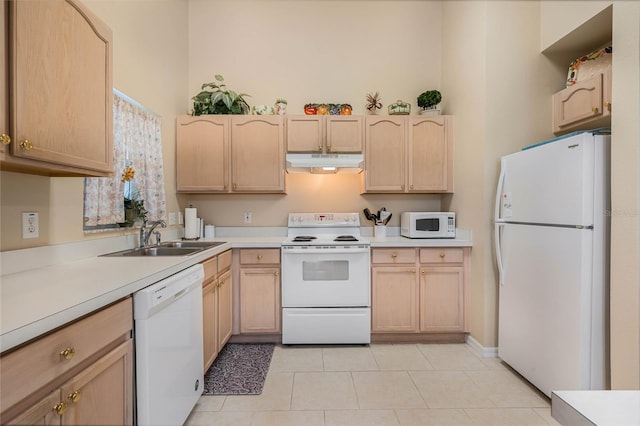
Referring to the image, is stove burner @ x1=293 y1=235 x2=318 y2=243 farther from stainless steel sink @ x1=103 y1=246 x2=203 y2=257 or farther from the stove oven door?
stainless steel sink @ x1=103 y1=246 x2=203 y2=257

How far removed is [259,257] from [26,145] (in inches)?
74.6

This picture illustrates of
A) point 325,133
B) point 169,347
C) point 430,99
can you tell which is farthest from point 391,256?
point 169,347

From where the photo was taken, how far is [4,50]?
1.06 meters

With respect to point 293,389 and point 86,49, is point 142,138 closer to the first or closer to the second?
point 86,49

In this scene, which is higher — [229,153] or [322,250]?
[229,153]

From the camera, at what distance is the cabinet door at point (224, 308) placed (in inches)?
96.6

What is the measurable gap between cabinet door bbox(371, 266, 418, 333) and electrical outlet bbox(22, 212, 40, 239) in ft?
7.80

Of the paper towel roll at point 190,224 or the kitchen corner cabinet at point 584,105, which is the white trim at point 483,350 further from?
the paper towel roll at point 190,224

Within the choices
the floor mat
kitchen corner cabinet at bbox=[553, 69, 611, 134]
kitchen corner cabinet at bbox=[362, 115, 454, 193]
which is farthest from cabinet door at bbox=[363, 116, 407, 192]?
the floor mat

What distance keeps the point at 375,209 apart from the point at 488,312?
1490 mm

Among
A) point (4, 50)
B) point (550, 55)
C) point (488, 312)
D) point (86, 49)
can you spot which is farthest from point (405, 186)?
point (4, 50)

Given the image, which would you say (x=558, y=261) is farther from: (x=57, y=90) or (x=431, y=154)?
(x=57, y=90)

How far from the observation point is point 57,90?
127cm

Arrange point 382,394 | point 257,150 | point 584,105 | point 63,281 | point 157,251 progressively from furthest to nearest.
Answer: point 257,150 < point 157,251 < point 584,105 < point 382,394 < point 63,281
